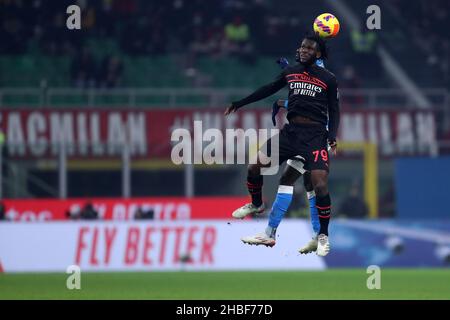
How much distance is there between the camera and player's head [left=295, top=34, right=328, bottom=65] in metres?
18.3

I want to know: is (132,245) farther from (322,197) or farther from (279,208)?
(322,197)

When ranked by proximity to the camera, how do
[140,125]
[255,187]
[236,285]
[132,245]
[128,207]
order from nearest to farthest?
[255,187]
[236,285]
[132,245]
[128,207]
[140,125]

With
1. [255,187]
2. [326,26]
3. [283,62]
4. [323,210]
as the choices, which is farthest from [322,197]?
[326,26]

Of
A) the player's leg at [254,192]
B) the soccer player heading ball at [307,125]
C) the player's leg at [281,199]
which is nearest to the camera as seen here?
the soccer player heading ball at [307,125]

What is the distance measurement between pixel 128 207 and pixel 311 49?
49.6 feet

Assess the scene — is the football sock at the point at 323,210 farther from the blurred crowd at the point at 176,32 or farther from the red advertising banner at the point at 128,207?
the blurred crowd at the point at 176,32

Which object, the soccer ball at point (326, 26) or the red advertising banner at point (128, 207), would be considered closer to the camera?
the soccer ball at point (326, 26)

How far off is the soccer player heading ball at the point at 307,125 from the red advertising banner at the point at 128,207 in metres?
13.5

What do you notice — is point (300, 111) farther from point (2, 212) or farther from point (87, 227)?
point (2, 212)

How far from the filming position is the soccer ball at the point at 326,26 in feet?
59.6

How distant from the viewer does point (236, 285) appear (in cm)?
2427

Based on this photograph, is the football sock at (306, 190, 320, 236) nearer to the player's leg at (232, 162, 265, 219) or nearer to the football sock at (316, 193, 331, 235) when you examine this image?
the football sock at (316, 193, 331, 235)

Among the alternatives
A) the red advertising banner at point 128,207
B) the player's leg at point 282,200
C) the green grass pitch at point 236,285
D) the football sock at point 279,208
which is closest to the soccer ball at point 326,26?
the player's leg at point 282,200
